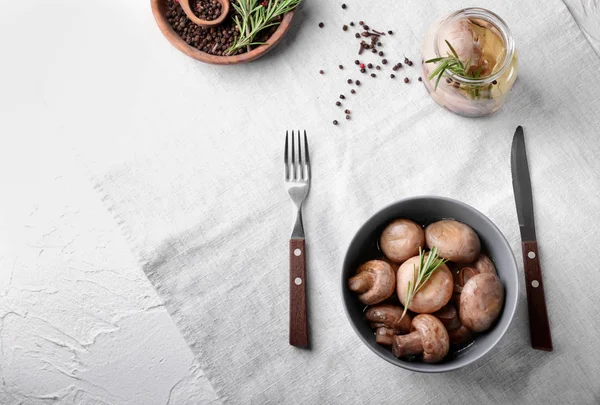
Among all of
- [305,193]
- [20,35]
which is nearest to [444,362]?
[305,193]

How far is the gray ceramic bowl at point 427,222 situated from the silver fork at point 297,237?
0.48 ft

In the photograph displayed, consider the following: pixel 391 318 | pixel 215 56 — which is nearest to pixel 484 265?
pixel 391 318

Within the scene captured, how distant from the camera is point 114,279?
118 cm

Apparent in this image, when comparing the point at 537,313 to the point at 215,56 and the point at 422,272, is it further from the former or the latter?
the point at 215,56

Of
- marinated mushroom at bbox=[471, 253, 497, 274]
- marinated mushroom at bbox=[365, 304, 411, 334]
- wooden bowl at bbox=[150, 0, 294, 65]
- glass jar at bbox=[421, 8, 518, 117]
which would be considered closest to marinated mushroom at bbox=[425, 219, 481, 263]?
marinated mushroom at bbox=[471, 253, 497, 274]

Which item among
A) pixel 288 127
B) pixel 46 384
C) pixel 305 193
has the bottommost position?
pixel 46 384

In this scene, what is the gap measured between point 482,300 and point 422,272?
0.10 metres

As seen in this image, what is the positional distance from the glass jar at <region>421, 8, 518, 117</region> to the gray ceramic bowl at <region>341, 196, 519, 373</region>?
0.22 m

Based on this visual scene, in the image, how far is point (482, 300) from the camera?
0.93m

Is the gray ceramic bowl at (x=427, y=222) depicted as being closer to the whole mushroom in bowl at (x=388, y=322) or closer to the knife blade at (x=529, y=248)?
the whole mushroom in bowl at (x=388, y=322)

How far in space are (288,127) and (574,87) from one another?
547mm

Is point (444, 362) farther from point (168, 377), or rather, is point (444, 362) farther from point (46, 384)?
point (46, 384)

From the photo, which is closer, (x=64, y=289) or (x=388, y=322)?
(x=388, y=322)

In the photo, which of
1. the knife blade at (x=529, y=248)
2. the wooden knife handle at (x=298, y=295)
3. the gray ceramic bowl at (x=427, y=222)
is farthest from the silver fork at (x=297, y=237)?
the knife blade at (x=529, y=248)
